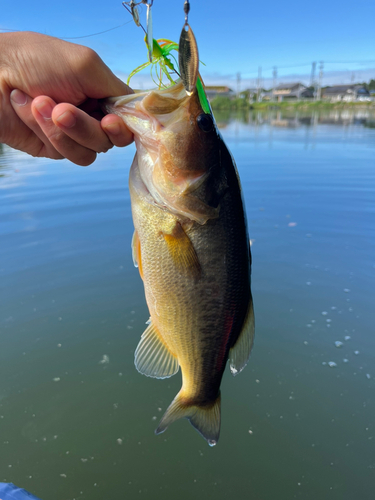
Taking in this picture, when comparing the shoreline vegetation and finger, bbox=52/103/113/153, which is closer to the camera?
finger, bbox=52/103/113/153

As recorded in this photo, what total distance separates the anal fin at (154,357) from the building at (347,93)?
78294 mm

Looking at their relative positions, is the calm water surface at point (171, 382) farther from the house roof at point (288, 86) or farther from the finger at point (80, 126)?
the house roof at point (288, 86)

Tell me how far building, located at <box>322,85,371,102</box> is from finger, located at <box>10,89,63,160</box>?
78.0 meters

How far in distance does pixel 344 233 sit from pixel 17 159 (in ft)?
42.9

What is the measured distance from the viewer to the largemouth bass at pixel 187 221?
1.40 metres

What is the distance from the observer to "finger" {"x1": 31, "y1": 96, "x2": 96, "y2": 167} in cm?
141

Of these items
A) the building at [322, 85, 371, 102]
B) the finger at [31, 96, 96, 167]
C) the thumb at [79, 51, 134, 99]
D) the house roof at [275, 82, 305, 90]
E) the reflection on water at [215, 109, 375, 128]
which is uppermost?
the house roof at [275, 82, 305, 90]

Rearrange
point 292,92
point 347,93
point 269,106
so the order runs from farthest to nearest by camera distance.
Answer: point 292,92 < point 347,93 < point 269,106

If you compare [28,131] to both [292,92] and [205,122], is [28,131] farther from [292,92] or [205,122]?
[292,92]

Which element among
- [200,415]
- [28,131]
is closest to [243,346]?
[200,415]

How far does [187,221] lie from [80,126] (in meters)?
0.61

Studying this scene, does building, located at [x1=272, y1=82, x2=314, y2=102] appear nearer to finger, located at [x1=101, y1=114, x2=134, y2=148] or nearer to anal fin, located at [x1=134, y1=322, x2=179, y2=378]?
finger, located at [x1=101, y1=114, x2=134, y2=148]

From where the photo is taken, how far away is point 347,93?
231 feet

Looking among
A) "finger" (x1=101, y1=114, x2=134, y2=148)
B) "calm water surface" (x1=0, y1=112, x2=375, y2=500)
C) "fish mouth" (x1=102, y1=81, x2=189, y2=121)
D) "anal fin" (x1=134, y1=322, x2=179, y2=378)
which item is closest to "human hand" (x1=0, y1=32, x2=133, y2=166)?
"finger" (x1=101, y1=114, x2=134, y2=148)
